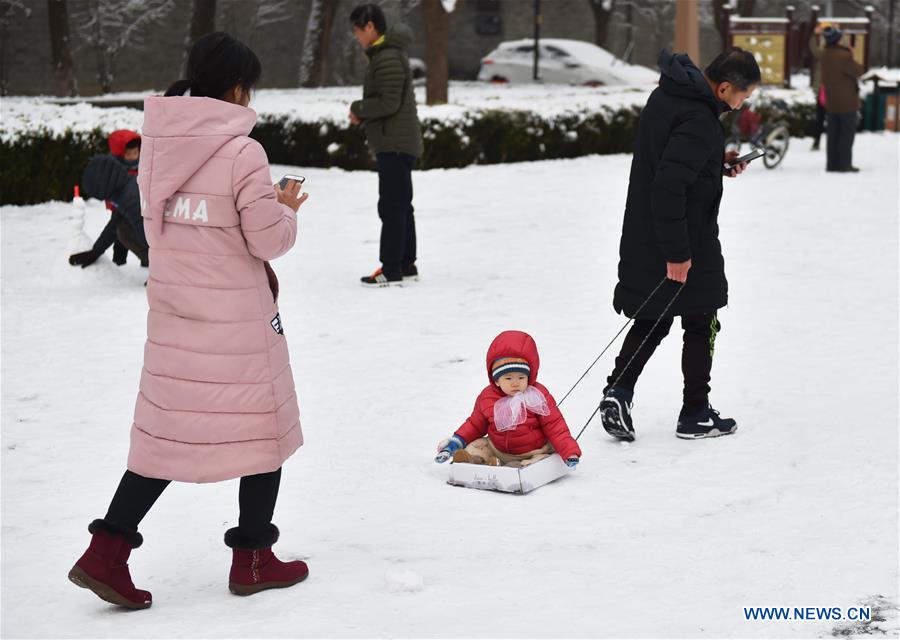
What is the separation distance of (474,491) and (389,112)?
410cm

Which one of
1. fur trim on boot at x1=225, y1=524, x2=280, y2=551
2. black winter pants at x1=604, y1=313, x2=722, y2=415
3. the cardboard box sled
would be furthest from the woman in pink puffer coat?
black winter pants at x1=604, y1=313, x2=722, y2=415

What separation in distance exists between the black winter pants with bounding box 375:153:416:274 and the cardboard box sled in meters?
3.88

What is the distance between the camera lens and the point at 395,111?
27.1 feet

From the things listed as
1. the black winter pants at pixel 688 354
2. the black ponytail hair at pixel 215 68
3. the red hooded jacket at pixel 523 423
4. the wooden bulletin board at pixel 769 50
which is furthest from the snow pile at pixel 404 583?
the wooden bulletin board at pixel 769 50

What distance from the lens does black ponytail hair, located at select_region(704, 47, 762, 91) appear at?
16.3 feet

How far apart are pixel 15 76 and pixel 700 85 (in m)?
30.2

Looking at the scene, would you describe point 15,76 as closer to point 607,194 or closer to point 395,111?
point 607,194

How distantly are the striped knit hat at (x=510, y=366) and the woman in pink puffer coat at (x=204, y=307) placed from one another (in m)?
1.28

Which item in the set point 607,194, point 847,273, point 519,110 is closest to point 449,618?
point 847,273

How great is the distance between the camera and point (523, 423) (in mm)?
4746

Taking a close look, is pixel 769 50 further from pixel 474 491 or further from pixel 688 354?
pixel 474 491

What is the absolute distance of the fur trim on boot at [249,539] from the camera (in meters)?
3.70

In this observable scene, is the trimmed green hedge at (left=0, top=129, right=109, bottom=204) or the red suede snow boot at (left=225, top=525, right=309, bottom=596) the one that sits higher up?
the trimmed green hedge at (left=0, top=129, right=109, bottom=204)

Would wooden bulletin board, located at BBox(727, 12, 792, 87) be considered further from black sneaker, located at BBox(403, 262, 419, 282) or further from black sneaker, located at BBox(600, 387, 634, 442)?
black sneaker, located at BBox(600, 387, 634, 442)
